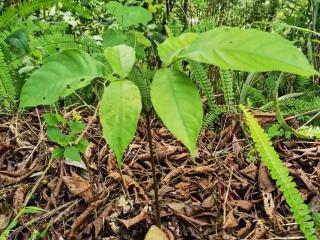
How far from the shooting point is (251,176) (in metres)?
1.46

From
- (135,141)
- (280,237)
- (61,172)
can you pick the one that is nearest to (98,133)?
(135,141)

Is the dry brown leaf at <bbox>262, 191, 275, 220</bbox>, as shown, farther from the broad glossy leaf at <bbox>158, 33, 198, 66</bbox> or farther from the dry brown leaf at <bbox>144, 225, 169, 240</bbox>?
the broad glossy leaf at <bbox>158, 33, 198, 66</bbox>

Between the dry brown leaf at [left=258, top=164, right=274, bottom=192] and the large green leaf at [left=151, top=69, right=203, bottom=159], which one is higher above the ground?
the large green leaf at [left=151, top=69, right=203, bottom=159]

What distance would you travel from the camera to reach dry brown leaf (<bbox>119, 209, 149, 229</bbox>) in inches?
47.8

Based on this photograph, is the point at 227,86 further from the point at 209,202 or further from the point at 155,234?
the point at 155,234

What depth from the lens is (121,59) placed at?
2.67 feet

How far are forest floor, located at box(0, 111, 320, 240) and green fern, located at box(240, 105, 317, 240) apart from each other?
0.41 feet

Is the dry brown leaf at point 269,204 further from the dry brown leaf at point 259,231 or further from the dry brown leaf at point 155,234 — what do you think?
the dry brown leaf at point 155,234

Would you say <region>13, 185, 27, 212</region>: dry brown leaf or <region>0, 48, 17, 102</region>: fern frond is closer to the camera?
<region>13, 185, 27, 212</region>: dry brown leaf

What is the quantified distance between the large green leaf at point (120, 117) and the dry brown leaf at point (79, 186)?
62cm

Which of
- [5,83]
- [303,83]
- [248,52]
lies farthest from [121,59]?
[303,83]

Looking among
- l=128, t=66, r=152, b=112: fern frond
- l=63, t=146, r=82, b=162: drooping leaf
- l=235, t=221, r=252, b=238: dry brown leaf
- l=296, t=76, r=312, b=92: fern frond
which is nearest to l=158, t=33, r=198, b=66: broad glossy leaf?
l=128, t=66, r=152, b=112: fern frond

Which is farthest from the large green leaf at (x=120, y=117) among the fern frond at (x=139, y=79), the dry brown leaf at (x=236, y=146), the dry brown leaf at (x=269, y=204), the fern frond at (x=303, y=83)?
the fern frond at (x=303, y=83)

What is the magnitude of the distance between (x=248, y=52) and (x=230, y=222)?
0.68m
